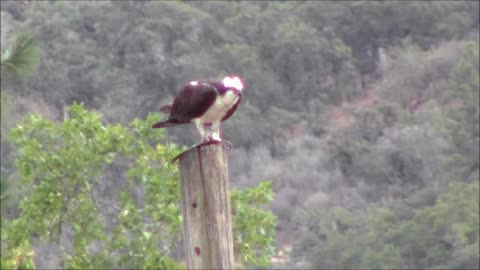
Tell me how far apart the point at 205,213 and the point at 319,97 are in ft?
85.2

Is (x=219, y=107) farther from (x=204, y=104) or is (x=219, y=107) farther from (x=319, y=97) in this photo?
(x=319, y=97)

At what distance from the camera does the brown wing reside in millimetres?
4316

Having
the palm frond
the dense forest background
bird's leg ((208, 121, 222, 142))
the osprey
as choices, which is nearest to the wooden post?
bird's leg ((208, 121, 222, 142))

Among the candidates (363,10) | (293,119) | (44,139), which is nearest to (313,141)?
(293,119)

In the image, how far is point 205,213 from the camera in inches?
138

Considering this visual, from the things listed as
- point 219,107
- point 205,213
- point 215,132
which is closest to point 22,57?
point 219,107

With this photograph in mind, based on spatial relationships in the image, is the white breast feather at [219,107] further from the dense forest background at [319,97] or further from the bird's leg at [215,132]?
the dense forest background at [319,97]

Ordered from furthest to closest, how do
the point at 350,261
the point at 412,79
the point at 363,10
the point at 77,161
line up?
the point at 363,10, the point at 412,79, the point at 350,261, the point at 77,161

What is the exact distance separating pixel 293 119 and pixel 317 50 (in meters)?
2.66

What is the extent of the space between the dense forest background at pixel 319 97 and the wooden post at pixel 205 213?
1443cm

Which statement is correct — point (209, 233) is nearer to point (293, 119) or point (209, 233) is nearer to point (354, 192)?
point (354, 192)

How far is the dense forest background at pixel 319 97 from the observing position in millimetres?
19578

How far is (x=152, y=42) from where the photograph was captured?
27.3 meters

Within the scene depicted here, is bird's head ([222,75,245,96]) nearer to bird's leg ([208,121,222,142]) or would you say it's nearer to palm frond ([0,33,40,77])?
bird's leg ([208,121,222,142])
